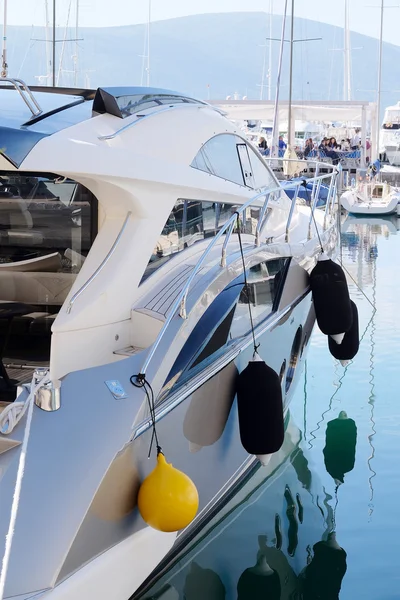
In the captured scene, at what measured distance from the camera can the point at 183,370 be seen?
12.3 ft

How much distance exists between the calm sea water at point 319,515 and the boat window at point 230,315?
47.4 inches

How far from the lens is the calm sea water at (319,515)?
452cm

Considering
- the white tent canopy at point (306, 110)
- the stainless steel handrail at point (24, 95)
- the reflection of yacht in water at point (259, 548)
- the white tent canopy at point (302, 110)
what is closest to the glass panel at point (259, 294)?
the reflection of yacht in water at point (259, 548)

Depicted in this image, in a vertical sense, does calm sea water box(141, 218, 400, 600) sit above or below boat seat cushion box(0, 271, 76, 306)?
below

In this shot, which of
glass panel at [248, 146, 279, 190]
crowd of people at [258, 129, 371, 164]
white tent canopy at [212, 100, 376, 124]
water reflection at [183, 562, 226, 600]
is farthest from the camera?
crowd of people at [258, 129, 371, 164]

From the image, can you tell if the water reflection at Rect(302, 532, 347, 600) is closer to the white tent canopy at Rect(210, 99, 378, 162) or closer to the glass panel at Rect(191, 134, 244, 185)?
the glass panel at Rect(191, 134, 244, 185)

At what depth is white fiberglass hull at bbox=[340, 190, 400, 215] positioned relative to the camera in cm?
2420

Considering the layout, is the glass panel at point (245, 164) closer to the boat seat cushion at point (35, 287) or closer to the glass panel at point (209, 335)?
the glass panel at point (209, 335)

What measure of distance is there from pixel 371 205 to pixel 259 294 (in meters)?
20.1

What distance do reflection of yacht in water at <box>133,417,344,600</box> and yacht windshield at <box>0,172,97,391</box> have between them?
1.33 meters

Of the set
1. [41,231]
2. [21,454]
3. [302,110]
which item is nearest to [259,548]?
[41,231]

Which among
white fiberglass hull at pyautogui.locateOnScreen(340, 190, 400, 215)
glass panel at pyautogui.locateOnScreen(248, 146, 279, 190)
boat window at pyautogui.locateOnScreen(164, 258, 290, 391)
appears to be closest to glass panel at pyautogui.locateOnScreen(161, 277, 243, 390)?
boat window at pyautogui.locateOnScreen(164, 258, 290, 391)

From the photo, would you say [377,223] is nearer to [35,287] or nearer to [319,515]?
[319,515]

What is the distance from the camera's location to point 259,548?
489 cm
